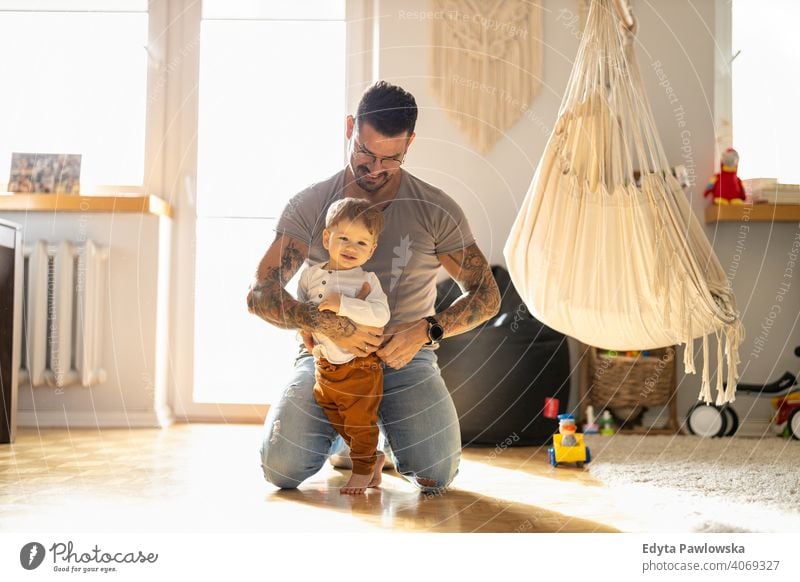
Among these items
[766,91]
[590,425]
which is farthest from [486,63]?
[590,425]

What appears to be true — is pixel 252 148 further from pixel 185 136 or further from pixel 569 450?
pixel 569 450

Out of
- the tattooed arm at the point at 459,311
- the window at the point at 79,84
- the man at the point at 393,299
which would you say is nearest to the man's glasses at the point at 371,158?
the man at the point at 393,299

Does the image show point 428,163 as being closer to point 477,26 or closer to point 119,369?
point 477,26

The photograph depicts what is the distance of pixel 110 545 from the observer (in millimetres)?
1194

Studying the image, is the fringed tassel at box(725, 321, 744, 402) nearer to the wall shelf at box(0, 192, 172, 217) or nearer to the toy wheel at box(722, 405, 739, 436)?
the toy wheel at box(722, 405, 739, 436)

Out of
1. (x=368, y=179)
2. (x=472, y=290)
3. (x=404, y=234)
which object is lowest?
(x=472, y=290)

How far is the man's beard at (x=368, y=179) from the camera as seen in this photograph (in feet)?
5.43

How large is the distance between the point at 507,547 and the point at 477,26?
1766 mm

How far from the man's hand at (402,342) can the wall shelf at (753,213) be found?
53.9 inches

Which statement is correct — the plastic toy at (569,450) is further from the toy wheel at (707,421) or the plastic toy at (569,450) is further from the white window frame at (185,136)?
the white window frame at (185,136)

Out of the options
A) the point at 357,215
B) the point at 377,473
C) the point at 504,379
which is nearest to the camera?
the point at 357,215

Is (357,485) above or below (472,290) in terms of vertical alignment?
below

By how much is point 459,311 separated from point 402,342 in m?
0.14

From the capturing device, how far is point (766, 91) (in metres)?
2.62
